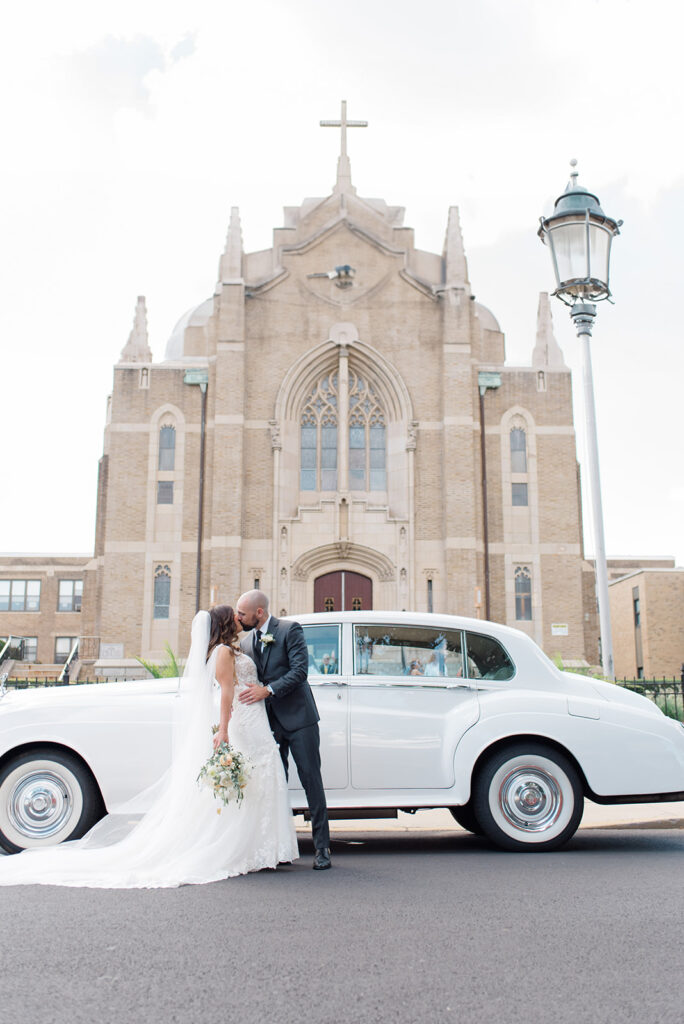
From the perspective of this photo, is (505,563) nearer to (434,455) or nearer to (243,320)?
(434,455)

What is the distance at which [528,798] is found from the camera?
284 inches

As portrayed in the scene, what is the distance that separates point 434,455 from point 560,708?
20.9m

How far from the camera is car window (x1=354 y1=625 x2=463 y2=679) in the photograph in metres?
7.54

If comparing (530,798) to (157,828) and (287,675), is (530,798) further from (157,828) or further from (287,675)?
(157,828)

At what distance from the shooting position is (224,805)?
6.20m

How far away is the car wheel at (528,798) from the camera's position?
23.5ft

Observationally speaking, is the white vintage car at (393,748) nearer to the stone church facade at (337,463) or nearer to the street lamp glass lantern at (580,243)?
the street lamp glass lantern at (580,243)

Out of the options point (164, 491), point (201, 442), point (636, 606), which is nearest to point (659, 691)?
point (201, 442)

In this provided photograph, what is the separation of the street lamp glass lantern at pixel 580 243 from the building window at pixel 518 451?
690 inches

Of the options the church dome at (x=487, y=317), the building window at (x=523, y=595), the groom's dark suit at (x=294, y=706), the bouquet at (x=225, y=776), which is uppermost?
the church dome at (x=487, y=317)

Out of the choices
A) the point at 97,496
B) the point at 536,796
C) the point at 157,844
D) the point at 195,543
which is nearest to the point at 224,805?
the point at 157,844

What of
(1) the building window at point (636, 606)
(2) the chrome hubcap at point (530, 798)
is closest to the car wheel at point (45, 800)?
(2) the chrome hubcap at point (530, 798)

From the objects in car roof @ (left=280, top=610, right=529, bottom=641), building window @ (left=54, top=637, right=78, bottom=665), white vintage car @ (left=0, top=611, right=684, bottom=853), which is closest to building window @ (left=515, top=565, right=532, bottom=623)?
car roof @ (left=280, top=610, right=529, bottom=641)

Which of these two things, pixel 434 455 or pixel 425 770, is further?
pixel 434 455
